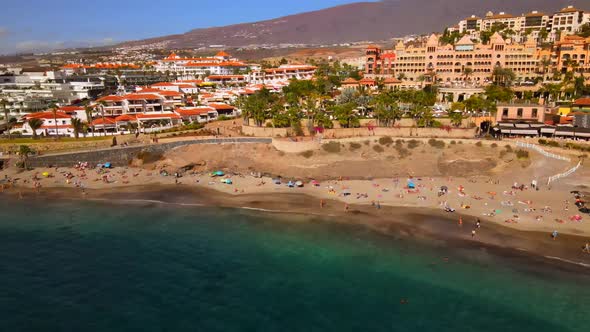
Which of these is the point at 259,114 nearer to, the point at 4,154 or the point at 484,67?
the point at 4,154

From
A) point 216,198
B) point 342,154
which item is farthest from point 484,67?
point 216,198

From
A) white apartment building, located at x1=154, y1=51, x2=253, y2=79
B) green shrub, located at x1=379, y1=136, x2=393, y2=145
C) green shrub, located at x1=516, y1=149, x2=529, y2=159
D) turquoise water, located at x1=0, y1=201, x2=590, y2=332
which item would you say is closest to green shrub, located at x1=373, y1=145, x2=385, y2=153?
green shrub, located at x1=379, y1=136, x2=393, y2=145

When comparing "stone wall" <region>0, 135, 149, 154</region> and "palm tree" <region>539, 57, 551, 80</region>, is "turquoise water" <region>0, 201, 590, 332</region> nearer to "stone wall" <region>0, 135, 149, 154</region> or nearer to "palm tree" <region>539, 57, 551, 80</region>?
"stone wall" <region>0, 135, 149, 154</region>

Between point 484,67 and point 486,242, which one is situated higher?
point 484,67

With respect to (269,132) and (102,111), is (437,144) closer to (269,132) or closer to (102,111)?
(269,132)

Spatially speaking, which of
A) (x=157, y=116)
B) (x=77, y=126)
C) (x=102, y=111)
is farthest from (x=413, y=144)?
(x=102, y=111)
